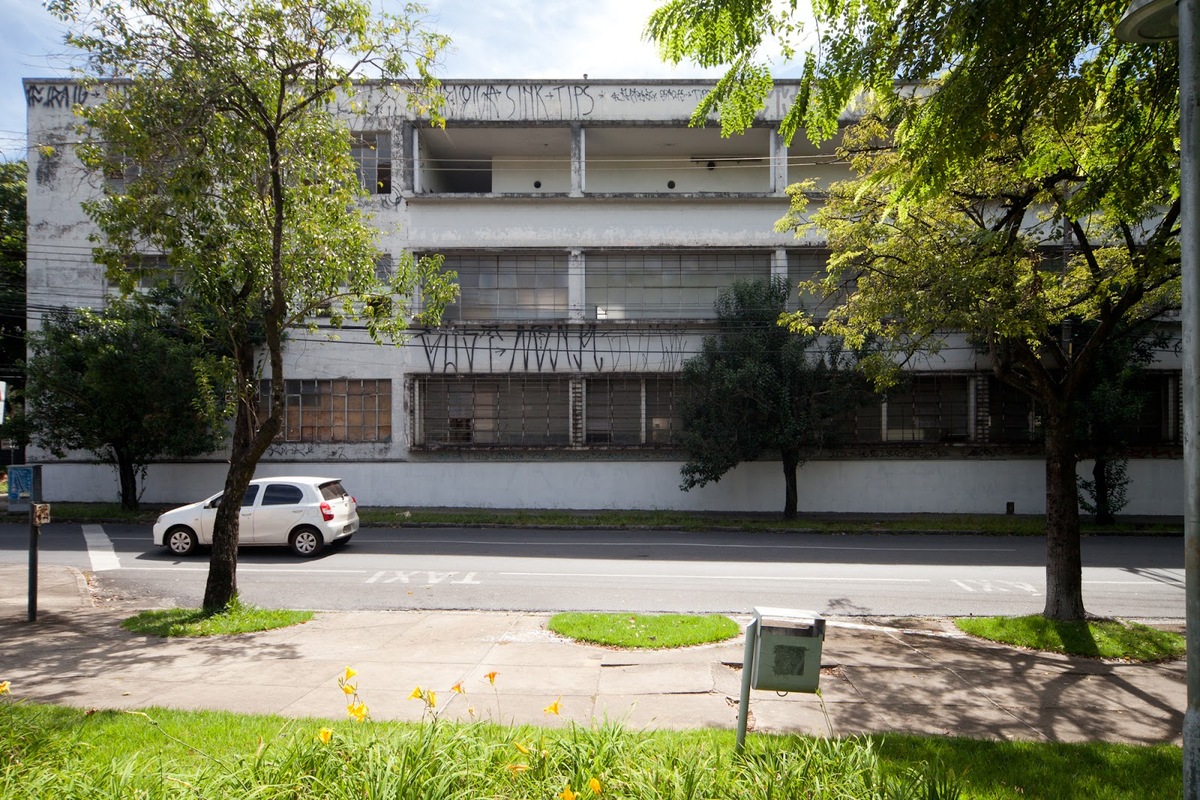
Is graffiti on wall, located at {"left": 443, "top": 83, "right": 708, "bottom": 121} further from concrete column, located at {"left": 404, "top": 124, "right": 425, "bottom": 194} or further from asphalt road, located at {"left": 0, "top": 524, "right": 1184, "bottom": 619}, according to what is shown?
asphalt road, located at {"left": 0, "top": 524, "right": 1184, "bottom": 619}

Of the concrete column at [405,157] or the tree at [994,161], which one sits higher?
the concrete column at [405,157]

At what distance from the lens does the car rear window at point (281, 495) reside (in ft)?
47.4

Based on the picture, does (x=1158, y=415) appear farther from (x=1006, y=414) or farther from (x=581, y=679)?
(x=581, y=679)

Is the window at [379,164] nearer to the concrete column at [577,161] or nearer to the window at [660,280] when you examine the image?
the concrete column at [577,161]

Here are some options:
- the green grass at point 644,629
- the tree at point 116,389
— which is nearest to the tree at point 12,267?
the tree at point 116,389

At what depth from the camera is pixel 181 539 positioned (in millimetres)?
14312

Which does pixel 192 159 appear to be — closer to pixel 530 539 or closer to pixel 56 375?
pixel 530 539

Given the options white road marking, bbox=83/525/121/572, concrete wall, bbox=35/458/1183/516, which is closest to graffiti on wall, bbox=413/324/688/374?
concrete wall, bbox=35/458/1183/516

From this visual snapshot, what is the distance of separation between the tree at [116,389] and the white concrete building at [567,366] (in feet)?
9.76

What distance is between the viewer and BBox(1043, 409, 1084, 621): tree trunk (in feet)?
29.7

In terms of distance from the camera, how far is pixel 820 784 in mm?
3885

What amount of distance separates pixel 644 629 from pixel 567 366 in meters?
13.6

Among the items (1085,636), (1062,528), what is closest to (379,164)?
(1062,528)

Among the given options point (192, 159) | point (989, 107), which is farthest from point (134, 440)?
point (989, 107)
